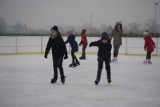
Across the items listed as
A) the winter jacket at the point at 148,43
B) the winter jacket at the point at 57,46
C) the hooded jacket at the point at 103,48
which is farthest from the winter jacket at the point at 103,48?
the winter jacket at the point at 148,43

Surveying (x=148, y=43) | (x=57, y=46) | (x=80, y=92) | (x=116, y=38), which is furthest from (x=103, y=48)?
(x=116, y=38)

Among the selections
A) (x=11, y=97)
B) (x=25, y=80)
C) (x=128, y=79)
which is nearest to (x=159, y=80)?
(x=128, y=79)

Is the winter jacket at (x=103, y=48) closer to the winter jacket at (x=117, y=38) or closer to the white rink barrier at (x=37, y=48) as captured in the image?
the winter jacket at (x=117, y=38)

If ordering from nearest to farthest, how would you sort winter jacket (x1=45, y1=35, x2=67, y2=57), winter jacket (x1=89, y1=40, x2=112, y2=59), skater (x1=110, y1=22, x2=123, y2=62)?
winter jacket (x1=89, y1=40, x2=112, y2=59) < winter jacket (x1=45, y1=35, x2=67, y2=57) < skater (x1=110, y1=22, x2=123, y2=62)

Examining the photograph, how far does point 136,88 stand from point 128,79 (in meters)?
1.71

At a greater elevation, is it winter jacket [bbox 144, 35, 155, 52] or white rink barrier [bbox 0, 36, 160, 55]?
winter jacket [bbox 144, 35, 155, 52]

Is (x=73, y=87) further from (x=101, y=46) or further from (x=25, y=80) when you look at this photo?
(x=25, y=80)

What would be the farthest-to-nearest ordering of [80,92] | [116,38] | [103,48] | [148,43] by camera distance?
[116,38] < [148,43] < [103,48] < [80,92]

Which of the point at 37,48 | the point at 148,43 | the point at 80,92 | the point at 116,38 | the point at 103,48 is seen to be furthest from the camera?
the point at 37,48

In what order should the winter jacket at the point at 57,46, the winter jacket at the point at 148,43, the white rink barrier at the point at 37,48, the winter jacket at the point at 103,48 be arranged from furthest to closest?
the white rink barrier at the point at 37,48 → the winter jacket at the point at 148,43 → the winter jacket at the point at 57,46 → the winter jacket at the point at 103,48

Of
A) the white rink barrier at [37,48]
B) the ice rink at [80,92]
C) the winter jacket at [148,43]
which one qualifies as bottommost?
the white rink barrier at [37,48]

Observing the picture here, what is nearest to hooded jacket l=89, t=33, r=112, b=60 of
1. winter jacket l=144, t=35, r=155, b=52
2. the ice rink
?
the ice rink

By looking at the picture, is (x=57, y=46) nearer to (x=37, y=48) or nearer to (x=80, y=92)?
(x=80, y=92)

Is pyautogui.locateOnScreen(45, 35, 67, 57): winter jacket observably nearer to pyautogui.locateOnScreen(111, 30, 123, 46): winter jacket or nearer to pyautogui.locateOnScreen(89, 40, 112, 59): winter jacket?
pyautogui.locateOnScreen(89, 40, 112, 59): winter jacket
